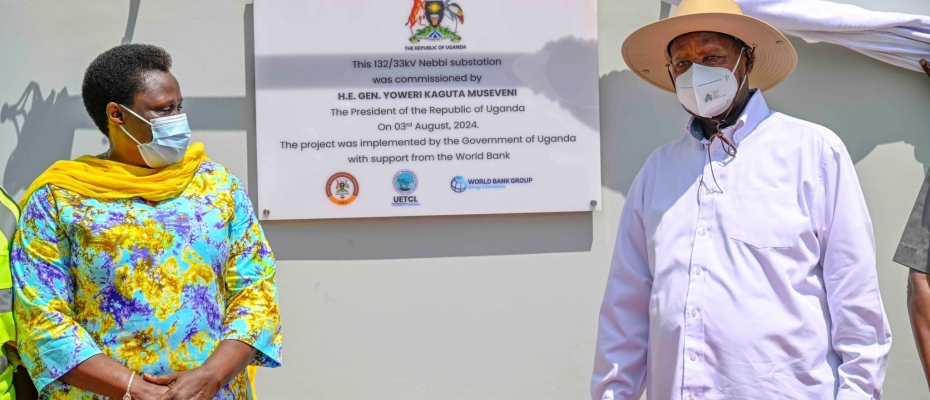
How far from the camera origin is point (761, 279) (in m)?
2.20

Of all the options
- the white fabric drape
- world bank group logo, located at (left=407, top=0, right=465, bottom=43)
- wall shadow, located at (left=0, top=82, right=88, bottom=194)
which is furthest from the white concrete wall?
world bank group logo, located at (left=407, top=0, right=465, bottom=43)

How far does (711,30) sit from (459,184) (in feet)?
5.21

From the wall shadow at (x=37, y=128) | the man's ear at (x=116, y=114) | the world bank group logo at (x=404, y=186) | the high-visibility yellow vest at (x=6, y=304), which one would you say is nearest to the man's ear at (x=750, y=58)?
the world bank group logo at (x=404, y=186)

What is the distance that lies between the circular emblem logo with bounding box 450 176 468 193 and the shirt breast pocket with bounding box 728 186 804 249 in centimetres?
170

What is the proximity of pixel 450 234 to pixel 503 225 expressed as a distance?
24cm

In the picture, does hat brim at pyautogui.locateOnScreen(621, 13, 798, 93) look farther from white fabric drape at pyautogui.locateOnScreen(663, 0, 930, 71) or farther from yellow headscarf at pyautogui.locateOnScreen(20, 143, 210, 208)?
yellow headscarf at pyautogui.locateOnScreen(20, 143, 210, 208)

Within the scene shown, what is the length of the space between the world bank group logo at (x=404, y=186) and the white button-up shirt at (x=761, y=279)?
1534 mm

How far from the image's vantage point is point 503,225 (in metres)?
3.91

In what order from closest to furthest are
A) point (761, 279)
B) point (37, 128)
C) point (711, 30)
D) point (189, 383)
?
1. point (761, 279)
2. point (189, 383)
3. point (711, 30)
4. point (37, 128)

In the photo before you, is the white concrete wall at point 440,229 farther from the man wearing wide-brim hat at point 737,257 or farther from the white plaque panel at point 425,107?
the man wearing wide-brim hat at point 737,257

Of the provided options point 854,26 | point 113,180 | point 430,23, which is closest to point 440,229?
point 430,23

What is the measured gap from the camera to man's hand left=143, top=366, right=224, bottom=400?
236 centimetres

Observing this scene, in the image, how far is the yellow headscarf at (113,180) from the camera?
2434mm

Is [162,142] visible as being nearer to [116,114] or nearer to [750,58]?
[116,114]
